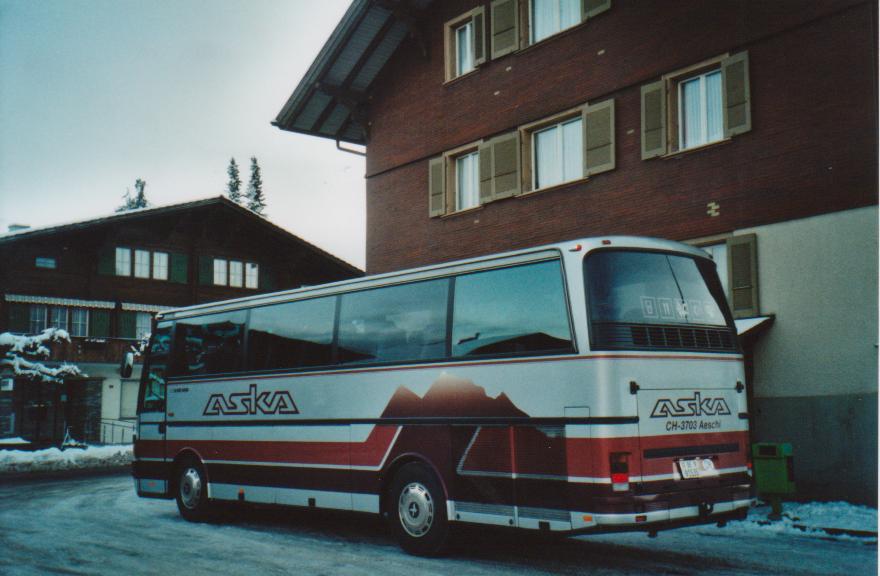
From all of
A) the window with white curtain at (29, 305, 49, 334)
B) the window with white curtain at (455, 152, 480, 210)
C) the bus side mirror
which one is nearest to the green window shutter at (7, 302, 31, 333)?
the window with white curtain at (29, 305, 49, 334)

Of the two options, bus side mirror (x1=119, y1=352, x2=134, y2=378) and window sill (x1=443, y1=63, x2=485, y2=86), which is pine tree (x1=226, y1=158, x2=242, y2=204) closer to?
window sill (x1=443, y1=63, x2=485, y2=86)

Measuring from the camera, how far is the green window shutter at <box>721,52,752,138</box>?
15.2 m

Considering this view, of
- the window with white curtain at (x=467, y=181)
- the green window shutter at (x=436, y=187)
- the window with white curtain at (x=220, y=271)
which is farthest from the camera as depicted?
the window with white curtain at (x=220, y=271)

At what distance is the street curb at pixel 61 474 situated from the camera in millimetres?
23234

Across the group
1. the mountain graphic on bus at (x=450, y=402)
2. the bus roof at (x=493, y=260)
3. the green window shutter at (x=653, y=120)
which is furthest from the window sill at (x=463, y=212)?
the mountain graphic on bus at (x=450, y=402)

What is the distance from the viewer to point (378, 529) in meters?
12.6

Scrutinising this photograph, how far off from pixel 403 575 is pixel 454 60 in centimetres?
1539

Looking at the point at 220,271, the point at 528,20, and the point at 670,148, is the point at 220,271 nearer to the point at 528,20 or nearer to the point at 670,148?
the point at 528,20

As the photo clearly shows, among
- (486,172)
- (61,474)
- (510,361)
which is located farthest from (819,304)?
(61,474)

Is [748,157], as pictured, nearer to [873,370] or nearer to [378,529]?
[873,370]

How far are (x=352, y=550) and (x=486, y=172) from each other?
1156 centimetres

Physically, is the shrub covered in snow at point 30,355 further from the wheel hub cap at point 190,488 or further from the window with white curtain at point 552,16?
the window with white curtain at point 552,16

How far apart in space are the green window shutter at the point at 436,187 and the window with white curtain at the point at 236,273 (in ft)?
81.4

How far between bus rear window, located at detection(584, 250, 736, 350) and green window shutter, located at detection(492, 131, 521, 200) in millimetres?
10166
